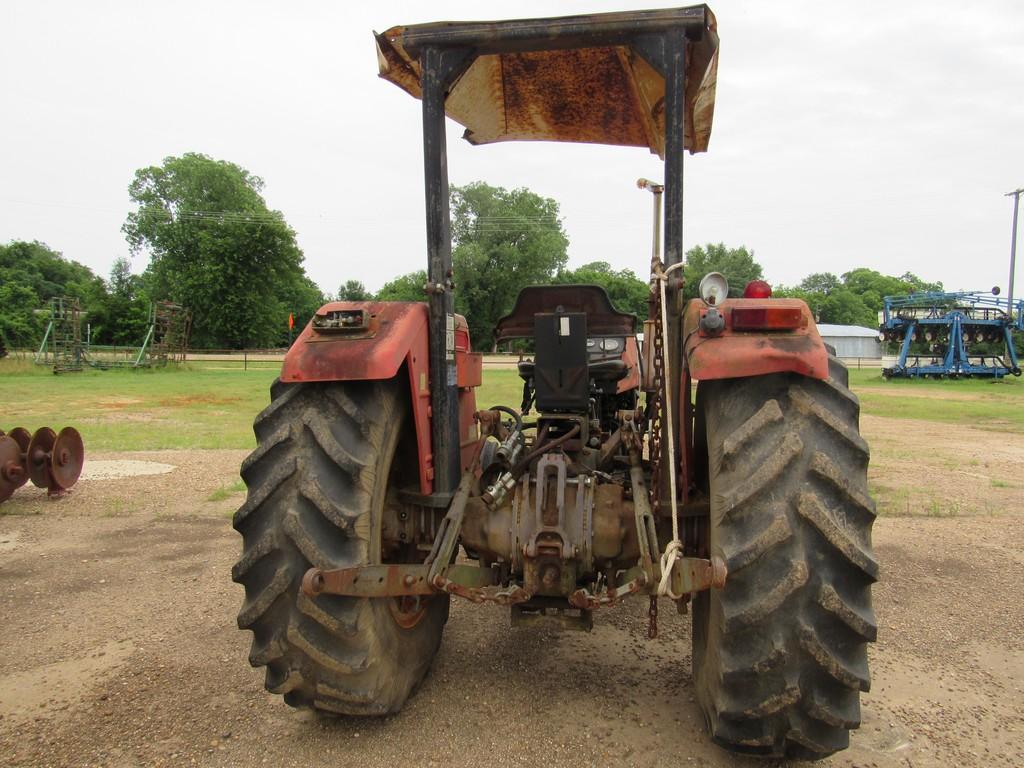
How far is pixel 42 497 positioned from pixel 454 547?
6.73 m

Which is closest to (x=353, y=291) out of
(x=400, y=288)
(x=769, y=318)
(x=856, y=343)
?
(x=400, y=288)

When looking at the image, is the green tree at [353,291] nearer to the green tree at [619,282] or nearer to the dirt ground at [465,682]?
the green tree at [619,282]

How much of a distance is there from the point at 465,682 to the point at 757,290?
94.9 inches

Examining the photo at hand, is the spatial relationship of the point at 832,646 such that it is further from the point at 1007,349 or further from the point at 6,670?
the point at 1007,349

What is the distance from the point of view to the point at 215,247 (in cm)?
5053

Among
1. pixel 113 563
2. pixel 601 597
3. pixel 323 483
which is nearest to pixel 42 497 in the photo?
pixel 113 563

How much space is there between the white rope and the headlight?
0.13 meters

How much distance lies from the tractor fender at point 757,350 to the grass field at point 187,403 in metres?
10.2

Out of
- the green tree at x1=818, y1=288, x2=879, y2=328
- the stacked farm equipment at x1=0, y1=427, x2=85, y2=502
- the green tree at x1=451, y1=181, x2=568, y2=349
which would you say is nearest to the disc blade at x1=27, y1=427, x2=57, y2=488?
the stacked farm equipment at x1=0, y1=427, x2=85, y2=502

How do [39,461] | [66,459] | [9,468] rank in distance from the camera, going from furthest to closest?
[66,459]
[39,461]
[9,468]

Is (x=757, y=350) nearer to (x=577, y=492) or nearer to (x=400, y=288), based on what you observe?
(x=577, y=492)

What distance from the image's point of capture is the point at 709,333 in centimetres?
292

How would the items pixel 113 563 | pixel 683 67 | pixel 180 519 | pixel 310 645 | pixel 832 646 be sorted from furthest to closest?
1. pixel 180 519
2. pixel 113 563
3. pixel 683 67
4. pixel 310 645
5. pixel 832 646

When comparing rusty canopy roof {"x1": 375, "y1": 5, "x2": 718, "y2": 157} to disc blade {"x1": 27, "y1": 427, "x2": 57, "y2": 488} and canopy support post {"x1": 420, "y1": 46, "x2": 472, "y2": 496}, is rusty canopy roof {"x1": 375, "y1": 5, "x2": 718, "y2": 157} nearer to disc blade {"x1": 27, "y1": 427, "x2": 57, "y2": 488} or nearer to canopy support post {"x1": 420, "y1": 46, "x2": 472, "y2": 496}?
canopy support post {"x1": 420, "y1": 46, "x2": 472, "y2": 496}
